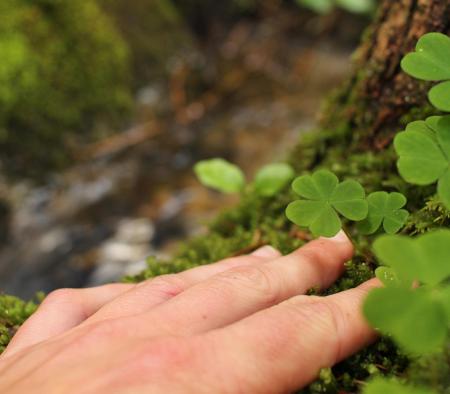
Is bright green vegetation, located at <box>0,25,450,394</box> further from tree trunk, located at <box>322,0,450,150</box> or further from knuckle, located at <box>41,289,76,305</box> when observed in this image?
knuckle, located at <box>41,289,76,305</box>

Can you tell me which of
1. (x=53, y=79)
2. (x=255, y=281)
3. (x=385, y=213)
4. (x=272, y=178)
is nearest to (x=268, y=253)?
(x=255, y=281)

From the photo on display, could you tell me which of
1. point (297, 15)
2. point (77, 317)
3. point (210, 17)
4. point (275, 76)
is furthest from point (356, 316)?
point (297, 15)

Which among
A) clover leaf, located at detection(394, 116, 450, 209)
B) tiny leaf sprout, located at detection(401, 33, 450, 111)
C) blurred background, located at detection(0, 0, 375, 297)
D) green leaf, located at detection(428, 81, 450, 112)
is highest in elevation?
tiny leaf sprout, located at detection(401, 33, 450, 111)

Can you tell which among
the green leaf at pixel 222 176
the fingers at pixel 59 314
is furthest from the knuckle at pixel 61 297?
the green leaf at pixel 222 176

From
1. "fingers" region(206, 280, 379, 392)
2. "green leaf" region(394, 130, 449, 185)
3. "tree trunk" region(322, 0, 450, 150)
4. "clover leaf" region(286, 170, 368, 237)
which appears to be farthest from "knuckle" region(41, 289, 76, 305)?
"tree trunk" region(322, 0, 450, 150)

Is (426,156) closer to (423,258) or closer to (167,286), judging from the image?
(423,258)

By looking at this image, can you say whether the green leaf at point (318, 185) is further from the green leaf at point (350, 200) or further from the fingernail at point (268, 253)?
the fingernail at point (268, 253)
